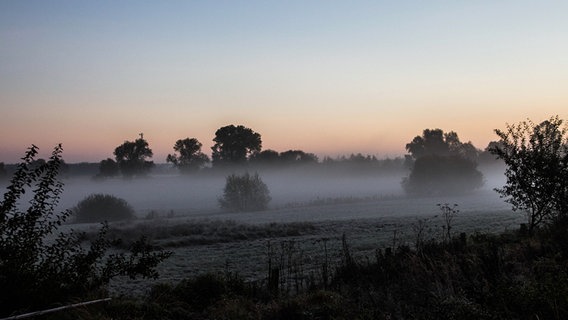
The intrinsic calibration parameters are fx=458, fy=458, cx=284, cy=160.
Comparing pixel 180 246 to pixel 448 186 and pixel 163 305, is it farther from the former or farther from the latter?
pixel 448 186

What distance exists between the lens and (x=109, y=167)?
133 m

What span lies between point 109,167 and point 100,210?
6524 centimetres

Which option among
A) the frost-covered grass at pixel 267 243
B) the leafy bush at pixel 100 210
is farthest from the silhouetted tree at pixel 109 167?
the frost-covered grass at pixel 267 243

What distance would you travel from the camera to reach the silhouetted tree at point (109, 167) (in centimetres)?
13162

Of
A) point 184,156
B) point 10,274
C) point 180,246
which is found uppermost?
point 184,156

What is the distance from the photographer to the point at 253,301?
1155 centimetres

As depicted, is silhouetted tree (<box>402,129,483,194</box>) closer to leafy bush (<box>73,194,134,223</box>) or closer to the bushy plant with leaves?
leafy bush (<box>73,194,134,223</box>)

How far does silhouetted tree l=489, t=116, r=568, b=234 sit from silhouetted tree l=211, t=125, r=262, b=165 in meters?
95.3

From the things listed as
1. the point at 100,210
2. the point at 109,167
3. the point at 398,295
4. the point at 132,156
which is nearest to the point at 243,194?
the point at 100,210

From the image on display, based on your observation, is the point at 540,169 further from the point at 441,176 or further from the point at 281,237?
the point at 441,176

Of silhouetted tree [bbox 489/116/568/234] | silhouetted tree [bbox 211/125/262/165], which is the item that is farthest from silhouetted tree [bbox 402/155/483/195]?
silhouetted tree [bbox 489/116/568/234]

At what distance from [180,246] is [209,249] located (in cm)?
414

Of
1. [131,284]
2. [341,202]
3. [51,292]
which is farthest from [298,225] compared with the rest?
[341,202]

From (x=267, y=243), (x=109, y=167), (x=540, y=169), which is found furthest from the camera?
(x=109, y=167)
